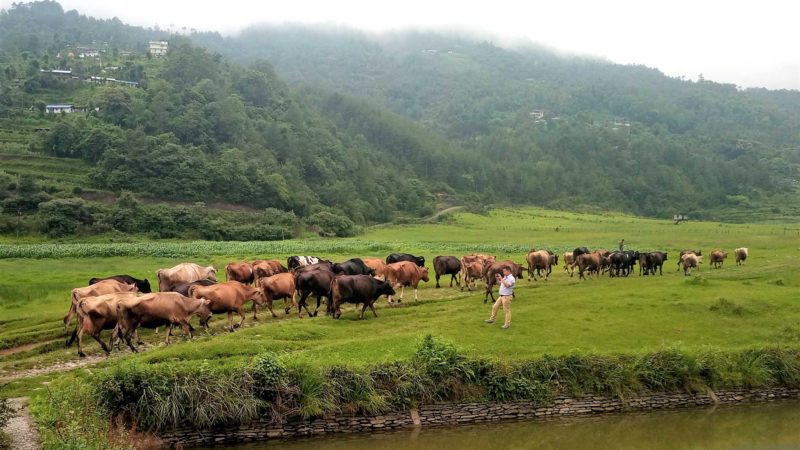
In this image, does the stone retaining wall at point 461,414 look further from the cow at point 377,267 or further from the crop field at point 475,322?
the cow at point 377,267

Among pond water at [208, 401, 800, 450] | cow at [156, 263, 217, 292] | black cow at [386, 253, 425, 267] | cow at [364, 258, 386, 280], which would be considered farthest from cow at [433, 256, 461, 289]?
pond water at [208, 401, 800, 450]

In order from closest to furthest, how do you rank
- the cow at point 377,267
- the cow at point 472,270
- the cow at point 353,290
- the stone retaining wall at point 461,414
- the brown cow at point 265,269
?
the stone retaining wall at point 461,414 → the cow at point 353,290 → the cow at point 377,267 → the brown cow at point 265,269 → the cow at point 472,270

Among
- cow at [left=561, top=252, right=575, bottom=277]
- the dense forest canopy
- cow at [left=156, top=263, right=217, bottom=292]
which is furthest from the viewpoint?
the dense forest canopy

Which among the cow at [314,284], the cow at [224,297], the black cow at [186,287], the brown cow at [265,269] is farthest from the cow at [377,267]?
the black cow at [186,287]

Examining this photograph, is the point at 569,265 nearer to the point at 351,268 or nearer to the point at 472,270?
the point at 472,270

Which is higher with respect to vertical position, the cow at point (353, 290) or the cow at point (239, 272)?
the cow at point (353, 290)

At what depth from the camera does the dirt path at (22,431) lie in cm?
1116

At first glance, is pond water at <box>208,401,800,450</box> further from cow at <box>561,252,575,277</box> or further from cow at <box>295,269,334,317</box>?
cow at <box>561,252,575,277</box>

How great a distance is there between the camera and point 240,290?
21.1 m

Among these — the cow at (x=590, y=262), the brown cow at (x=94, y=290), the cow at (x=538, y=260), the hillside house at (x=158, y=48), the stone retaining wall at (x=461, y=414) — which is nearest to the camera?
the stone retaining wall at (x=461, y=414)

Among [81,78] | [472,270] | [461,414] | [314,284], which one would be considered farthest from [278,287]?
[81,78]

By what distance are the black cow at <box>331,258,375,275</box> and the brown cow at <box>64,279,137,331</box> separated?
7945 millimetres

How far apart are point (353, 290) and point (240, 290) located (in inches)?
158

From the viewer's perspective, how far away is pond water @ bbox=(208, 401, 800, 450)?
1512cm
